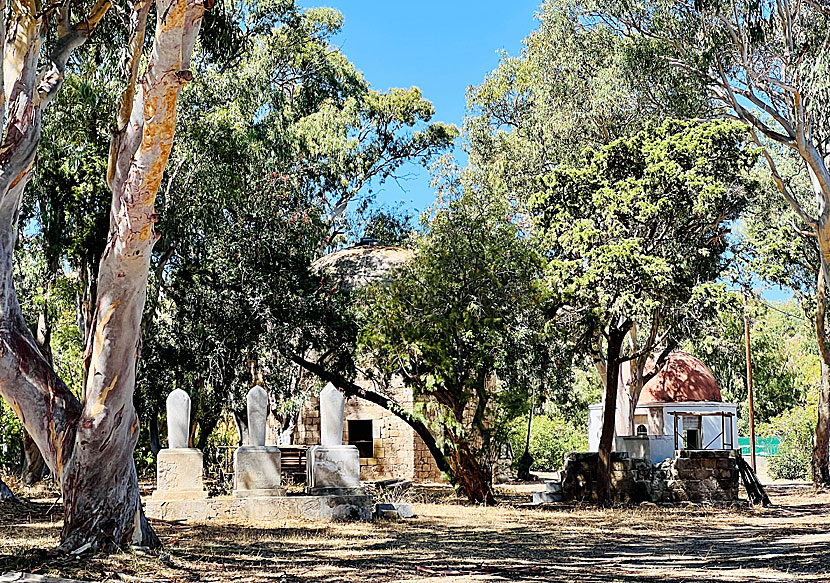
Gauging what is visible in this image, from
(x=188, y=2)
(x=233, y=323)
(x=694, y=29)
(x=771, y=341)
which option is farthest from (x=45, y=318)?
(x=771, y=341)

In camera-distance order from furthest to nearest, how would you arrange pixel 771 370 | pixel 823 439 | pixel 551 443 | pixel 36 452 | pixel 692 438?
pixel 771 370, pixel 551 443, pixel 692 438, pixel 823 439, pixel 36 452

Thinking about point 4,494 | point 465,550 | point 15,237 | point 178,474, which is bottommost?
point 465,550

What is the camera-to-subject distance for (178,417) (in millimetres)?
14359

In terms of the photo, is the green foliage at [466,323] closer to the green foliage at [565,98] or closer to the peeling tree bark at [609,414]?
the peeling tree bark at [609,414]

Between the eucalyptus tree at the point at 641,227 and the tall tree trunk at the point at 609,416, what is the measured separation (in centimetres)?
2

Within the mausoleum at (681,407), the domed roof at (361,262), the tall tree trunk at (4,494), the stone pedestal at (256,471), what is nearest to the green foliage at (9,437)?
the tall tree trunk at (4,494)

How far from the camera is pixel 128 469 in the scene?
919 cm

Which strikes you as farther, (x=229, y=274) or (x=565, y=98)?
(x=565, y=98)

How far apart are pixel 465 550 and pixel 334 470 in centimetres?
447

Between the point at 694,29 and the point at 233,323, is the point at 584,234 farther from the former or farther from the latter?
the point at 233,323

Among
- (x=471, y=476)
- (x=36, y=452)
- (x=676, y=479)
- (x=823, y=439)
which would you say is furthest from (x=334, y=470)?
(x=823, y=439)

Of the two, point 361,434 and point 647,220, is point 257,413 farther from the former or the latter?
point 361,434

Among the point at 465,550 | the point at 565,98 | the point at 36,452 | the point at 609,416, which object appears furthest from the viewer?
the point at 565,98

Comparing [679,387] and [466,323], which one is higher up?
[466,323]
